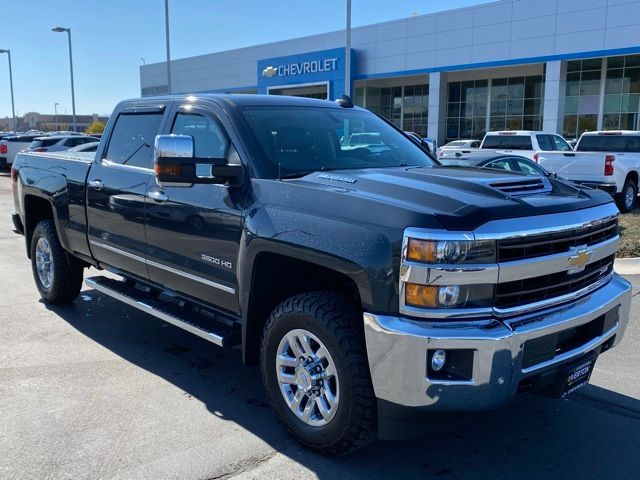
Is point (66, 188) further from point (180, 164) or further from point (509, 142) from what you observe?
point (509, 142)

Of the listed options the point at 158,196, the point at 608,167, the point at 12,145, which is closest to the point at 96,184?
the point at 158,196

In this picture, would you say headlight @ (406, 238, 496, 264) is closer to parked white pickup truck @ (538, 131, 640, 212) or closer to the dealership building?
parked white pickup truck @ (538, 131, 640, 212)

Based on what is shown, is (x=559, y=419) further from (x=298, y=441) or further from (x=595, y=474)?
(x=298, y=441)

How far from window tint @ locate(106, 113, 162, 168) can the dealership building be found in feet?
89.6

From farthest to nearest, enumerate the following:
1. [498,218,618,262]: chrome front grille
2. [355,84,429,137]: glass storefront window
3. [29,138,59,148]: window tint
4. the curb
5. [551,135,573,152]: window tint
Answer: [355,84,429,137]: glass storefront window → [29,138,59,148]: window tint → [551,135,573,152]: window tint → the curb → [498,218,618,262]: chrome front grille

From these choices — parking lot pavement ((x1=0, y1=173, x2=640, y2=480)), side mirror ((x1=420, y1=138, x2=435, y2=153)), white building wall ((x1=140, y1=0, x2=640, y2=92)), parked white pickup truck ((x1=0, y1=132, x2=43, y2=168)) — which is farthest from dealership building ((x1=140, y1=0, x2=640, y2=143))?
parking lot pavement ((x1=0, y1=173, x2=640, y2=480))

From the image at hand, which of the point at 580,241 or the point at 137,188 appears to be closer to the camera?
the point at 580,241

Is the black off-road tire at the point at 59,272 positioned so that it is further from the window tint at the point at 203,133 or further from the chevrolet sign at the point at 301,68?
the chevrolet sign at the point at 301,68

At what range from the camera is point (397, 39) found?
35531 millimetres

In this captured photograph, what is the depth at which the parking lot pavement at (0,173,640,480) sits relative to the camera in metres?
3.34

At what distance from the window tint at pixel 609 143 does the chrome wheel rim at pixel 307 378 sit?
13.8m

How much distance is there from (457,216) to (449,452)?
4.82 feet

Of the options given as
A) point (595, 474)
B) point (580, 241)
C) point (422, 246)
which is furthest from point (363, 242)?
point (595, 474)

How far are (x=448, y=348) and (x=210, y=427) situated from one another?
1730 millimetres
